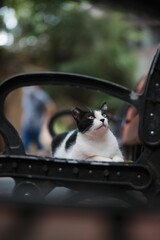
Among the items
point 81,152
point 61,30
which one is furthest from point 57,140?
point 61,30

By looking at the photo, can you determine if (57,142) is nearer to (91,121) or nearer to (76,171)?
(91,121)

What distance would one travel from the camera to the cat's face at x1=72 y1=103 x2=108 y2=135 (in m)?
2.17

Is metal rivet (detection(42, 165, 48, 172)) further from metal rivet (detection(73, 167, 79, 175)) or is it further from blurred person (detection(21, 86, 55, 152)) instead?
blurred person (detection(21, 86, 55, 152))

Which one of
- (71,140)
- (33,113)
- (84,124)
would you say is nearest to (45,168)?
(84,124)

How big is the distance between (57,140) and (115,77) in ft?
68.6

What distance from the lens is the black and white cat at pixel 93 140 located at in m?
2.09

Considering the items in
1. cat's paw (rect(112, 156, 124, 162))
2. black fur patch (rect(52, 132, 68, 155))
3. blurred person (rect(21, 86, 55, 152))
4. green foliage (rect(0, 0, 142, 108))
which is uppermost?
green foliage (rect(0, 0, 142, 108))

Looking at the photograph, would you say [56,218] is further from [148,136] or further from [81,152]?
[81,152]

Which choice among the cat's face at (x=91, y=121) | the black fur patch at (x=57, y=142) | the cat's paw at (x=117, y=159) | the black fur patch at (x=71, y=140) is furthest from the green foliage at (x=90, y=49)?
the cat's paw at (x=117, y=159)

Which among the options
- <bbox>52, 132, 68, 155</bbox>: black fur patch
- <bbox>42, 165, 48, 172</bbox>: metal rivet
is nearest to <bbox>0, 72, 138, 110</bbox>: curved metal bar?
<bbox>42, 165, 48, 172</bbox>: metal rivet

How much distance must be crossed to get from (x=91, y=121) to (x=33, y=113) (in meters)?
7.79

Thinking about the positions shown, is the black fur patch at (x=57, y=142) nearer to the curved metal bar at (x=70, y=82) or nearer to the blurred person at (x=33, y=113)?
the curved metal bar at (x=70, y=82)

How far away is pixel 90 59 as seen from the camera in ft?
77.0

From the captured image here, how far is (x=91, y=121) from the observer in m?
2.21
